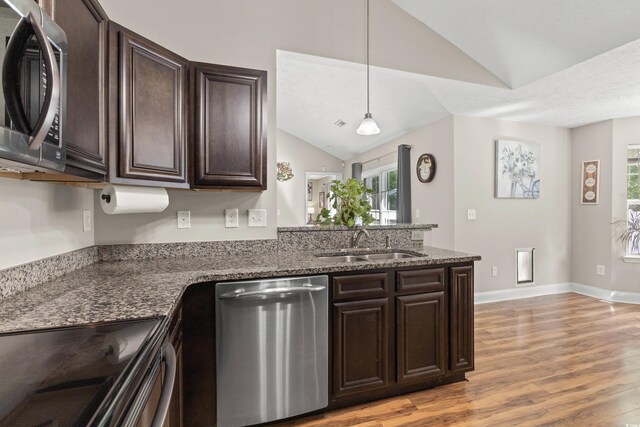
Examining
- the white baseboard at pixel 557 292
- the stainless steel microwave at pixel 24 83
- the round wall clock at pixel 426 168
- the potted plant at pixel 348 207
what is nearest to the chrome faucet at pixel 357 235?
the potted plant at pixel 348 207

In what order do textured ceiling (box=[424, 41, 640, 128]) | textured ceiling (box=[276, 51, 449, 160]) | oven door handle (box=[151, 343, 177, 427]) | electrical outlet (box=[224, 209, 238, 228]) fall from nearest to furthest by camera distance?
1. oven door handle (box=[151, 343, 177, 427])
2. electrical outlet (box=[224, 209, 238, 228])
3. textured ceiling (box=[424, 41, 640, 128])
4. textured ceiling (box=[276, 51, 449, 160])

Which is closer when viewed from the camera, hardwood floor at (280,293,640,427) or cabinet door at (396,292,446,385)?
hardwood floor at (280,293,640,427)

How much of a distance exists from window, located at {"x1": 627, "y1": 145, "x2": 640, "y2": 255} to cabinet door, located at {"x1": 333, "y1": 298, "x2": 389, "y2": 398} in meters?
4.26

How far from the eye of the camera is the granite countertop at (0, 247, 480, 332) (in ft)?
3.29

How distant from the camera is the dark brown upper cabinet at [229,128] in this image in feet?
6.10

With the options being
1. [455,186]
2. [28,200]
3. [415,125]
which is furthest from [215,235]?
[415,125]

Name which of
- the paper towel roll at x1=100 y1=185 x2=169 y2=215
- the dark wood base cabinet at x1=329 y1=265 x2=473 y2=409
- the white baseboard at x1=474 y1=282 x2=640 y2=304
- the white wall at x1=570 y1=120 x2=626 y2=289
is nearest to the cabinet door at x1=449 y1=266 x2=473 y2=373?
the dark wood base cabinet at x1=329 y1=265 x2=473 y2=409

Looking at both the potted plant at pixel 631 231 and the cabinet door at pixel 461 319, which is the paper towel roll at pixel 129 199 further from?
the potted plant at pixel 631 231

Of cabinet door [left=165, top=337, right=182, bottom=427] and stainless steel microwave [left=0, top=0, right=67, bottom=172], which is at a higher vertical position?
stainless steel microwave [left=0, top=0, right=67, bottom=172]

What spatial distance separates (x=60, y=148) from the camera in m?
0.97

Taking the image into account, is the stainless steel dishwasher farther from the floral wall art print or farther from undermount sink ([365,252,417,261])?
the floral wall art print

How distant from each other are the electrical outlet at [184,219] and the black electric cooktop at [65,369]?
126cm

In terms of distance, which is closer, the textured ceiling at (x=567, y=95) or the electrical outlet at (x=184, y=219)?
the electrical outlet at (x=184, y=219)

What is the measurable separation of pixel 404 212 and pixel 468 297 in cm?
276
